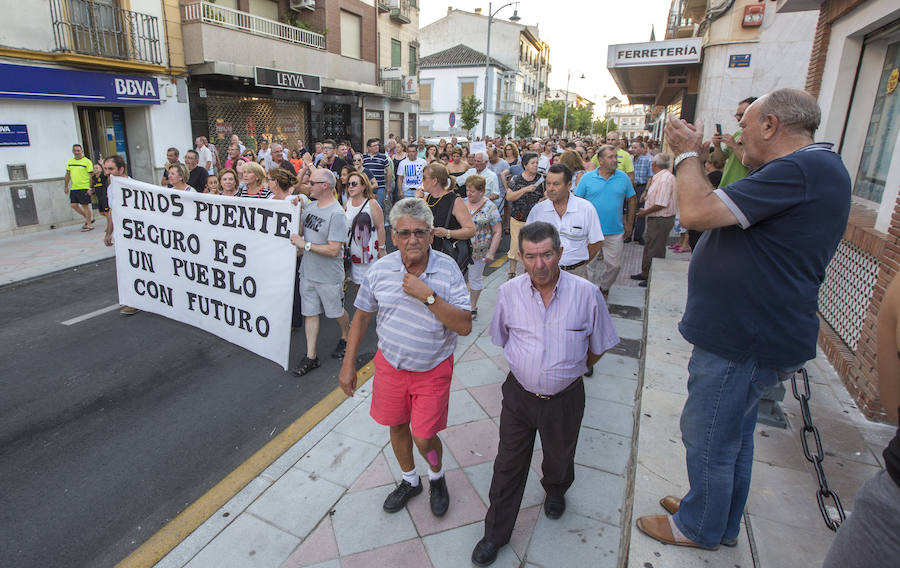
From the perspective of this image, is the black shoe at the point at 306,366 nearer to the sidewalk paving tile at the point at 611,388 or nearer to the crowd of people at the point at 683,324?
the crowd of people at the point at 683,324

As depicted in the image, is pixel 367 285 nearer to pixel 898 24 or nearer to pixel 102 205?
pixel 898 24

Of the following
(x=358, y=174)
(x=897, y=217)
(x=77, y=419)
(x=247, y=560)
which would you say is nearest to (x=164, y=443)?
(x=77, y=419)

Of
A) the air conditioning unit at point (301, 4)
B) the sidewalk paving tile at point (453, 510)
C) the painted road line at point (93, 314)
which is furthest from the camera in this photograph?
the air conditioning unit at point (301, 4)

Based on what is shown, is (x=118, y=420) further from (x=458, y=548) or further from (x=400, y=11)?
(x=400, y=11)

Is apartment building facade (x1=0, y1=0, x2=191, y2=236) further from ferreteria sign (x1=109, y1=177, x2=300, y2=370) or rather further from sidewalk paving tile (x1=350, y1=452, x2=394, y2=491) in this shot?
sidewalk paving tile (x1=350, y1=452, x2=394, y2=491)

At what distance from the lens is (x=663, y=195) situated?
736 cm

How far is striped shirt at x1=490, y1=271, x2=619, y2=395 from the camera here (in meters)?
2.54

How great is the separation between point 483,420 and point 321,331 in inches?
110

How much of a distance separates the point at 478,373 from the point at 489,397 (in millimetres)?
454

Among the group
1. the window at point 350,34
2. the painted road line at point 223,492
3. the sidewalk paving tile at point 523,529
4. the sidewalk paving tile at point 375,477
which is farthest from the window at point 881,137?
the window at point 350,34

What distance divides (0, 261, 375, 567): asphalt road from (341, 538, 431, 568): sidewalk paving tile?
4.25ft

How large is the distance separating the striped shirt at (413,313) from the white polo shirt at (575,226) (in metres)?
2.13

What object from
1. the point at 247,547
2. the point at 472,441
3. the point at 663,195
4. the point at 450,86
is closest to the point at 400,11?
the point at 663,195

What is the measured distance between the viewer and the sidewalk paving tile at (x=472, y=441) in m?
3.58
